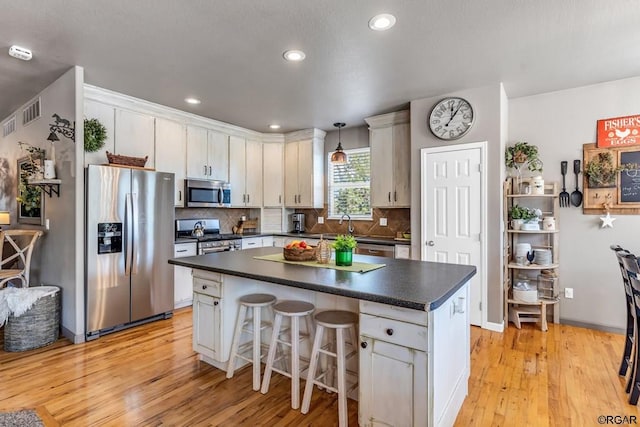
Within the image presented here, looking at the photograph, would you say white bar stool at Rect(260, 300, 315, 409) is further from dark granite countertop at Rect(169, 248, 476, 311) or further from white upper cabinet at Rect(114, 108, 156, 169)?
white upper cabinet at Rect(114, 108, 156, 169)

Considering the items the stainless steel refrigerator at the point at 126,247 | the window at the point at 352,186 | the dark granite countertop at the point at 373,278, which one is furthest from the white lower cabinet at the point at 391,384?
the window at the point at 352,186

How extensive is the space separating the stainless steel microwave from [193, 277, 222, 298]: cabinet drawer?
2.09 meters

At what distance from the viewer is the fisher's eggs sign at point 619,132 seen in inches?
134

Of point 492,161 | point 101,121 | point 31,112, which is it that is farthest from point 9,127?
point 492,161

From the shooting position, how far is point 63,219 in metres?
3.39

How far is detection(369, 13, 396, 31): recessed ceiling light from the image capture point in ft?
7.51

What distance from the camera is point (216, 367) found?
2.73 m

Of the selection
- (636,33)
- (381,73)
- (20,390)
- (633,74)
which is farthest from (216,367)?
(633,74)

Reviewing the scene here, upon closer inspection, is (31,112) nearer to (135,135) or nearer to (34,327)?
(135,135)

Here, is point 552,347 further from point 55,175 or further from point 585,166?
point 55,175

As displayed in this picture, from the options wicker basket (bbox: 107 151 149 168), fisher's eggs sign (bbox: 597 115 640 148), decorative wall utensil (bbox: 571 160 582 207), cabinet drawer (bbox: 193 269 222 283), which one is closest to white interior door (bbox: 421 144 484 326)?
decorative wall utensil (bbox: 571 160 582 207)

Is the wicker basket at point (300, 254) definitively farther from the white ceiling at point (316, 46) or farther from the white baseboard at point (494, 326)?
the white baseboard at point (494, 326)

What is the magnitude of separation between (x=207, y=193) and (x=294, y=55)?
2.59 m

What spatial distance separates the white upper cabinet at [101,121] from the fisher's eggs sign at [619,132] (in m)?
5.38
